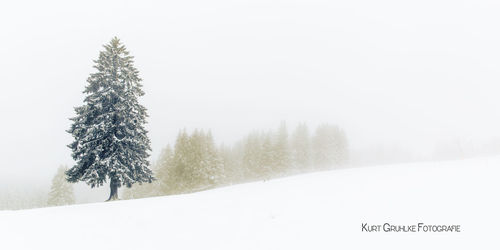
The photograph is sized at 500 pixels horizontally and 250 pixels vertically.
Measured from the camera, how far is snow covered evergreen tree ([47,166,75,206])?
129ft

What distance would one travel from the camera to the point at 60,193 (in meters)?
39.6

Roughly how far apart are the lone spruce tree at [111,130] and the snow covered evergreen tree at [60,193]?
1138 inches

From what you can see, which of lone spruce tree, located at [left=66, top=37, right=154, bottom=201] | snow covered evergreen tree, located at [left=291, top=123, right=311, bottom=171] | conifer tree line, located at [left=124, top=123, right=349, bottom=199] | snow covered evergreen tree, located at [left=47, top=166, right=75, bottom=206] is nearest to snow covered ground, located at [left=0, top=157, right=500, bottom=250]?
lone spruce tree, located at [left=66, top=37, right=154, bottom=201]

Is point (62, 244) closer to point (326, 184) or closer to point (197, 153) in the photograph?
point (326, 184)

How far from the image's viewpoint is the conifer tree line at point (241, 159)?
37906 millimetres

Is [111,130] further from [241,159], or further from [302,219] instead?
[241,159]

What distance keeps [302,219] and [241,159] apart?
50.9m

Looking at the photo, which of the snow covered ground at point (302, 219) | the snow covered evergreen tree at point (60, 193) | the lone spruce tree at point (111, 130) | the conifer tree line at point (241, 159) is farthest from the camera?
the snow covered evergreen tree at point (60, 193)

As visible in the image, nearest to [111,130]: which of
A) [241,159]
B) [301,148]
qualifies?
[241,159]

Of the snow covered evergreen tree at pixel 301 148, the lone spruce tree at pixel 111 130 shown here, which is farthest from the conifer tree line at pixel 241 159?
the lone spruce tree at pixel 111 130

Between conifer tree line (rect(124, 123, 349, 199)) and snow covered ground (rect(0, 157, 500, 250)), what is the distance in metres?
22.2

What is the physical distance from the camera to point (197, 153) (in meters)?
38.8

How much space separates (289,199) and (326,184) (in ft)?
7.16

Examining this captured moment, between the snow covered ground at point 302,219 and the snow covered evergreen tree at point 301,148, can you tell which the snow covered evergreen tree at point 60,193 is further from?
the snow covered evergreen tree at point 301,148
